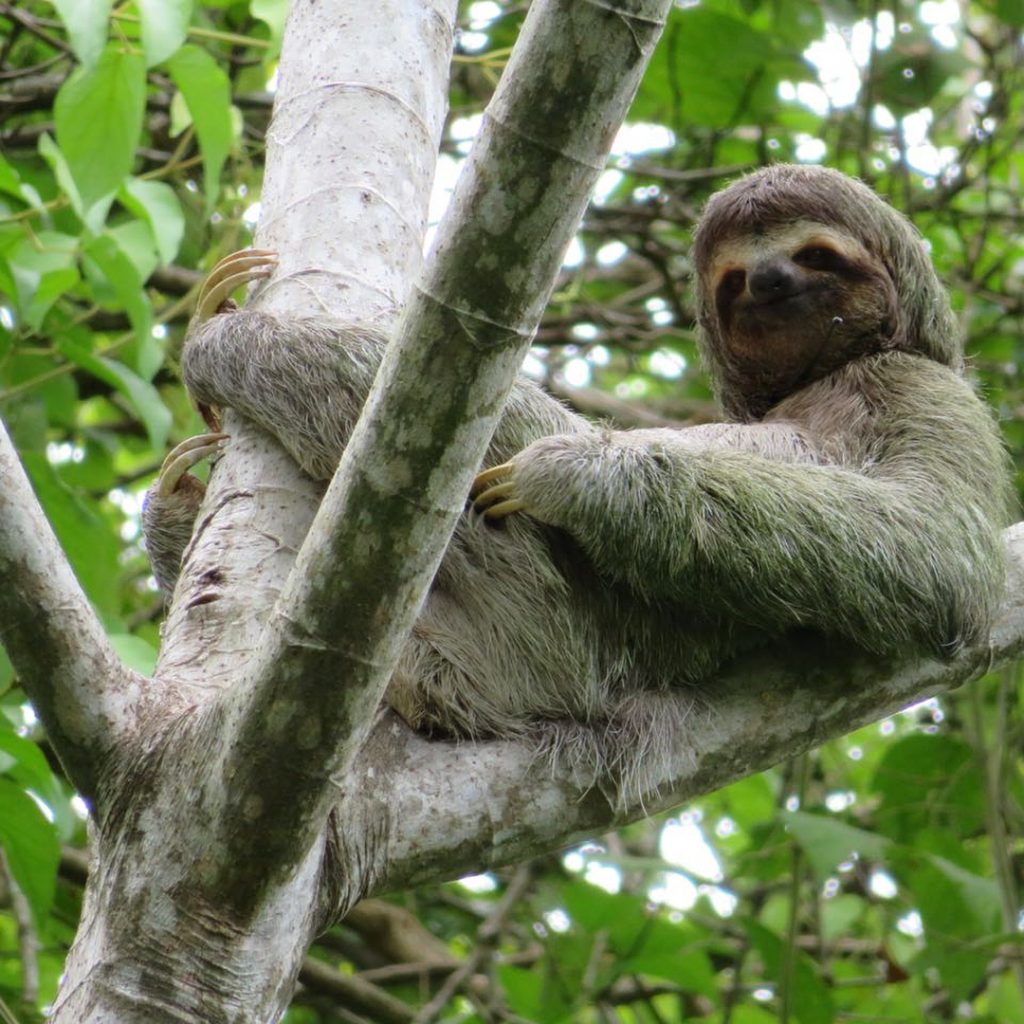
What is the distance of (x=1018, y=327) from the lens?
10.6 meters

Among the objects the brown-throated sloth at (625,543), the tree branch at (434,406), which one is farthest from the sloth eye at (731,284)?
the tree branch at (434,406)

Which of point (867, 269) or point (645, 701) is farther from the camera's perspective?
point (867, 269)

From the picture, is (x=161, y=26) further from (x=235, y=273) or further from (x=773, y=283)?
(x=773, y=283)

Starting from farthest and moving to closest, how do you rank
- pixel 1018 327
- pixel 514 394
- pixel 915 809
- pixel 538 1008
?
1. pixel 1018 327
2. pixel 915 809
3. pixel 538 1008
4. pixel 514 394

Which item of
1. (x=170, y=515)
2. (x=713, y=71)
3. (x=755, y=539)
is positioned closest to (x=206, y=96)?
(x=170, y=515)

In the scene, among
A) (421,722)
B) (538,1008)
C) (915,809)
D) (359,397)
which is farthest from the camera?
(915,809)

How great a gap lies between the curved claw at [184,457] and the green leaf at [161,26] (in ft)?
3.98

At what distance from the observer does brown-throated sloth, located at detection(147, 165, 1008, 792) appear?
441cm

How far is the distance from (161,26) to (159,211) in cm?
100

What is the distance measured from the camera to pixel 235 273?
4.68 meters

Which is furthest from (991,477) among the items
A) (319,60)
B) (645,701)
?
(319,60)

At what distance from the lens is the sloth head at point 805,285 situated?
19.3ft

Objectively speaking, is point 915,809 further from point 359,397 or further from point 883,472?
point 359,397

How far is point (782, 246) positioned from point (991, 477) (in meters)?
1.37
